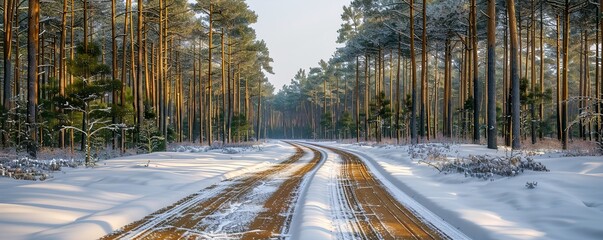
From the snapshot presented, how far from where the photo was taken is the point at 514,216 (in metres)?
6.20

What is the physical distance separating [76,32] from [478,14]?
33647mm

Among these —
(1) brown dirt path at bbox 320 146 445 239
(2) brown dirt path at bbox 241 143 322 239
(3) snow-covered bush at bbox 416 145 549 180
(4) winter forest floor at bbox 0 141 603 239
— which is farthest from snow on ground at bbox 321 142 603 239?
(2) brown dirt path at bbox 241 143 322 239

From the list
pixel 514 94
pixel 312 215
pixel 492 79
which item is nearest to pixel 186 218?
pixel 312 215

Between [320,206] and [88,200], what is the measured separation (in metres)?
4.63

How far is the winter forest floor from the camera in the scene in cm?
536

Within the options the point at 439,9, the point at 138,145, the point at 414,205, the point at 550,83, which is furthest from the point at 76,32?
the point at 550,83

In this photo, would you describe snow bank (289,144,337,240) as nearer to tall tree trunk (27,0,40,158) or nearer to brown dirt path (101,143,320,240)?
brown dirt path (101,143,320,240)

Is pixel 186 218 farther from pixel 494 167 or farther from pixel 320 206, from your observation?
pixel 494 167

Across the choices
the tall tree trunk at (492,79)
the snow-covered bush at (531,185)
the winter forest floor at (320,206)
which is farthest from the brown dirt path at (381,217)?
the tall tree trunk at (492,79)

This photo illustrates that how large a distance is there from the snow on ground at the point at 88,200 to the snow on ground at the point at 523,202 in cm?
528

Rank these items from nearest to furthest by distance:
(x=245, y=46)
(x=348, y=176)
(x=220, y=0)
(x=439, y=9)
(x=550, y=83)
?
1. (x=348, y=176)
2. (x=439, y=9)
3. (x=220, y=0)
4. (x=245, y=46)
5. (x=550, y=83)

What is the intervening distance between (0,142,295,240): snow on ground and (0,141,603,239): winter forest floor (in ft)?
0.06

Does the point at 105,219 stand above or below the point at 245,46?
below

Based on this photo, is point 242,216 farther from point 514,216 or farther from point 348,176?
point 348,176
